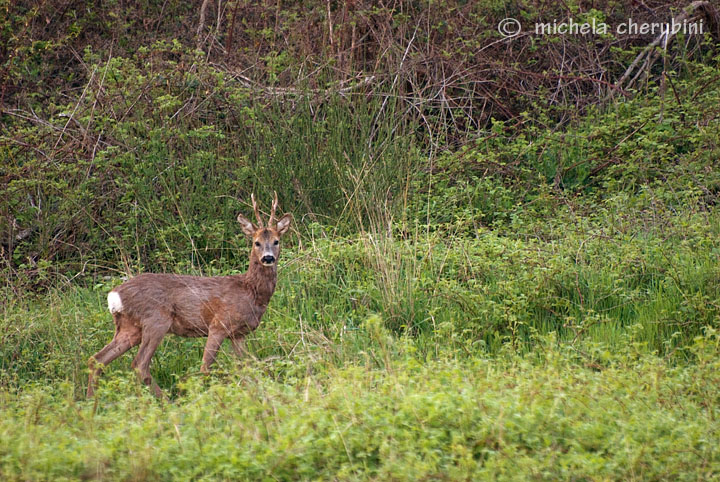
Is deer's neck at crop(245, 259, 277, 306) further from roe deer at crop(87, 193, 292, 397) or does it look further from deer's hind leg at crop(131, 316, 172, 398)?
deer's hind leg at crop(131, 316, 172, 398)

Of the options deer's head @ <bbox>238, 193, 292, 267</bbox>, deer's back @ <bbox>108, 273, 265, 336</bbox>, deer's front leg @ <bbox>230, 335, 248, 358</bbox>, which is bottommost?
deer's front leg @ <bbox>230, 335, 248, 358</bbox>

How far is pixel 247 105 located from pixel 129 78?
4.13 feet

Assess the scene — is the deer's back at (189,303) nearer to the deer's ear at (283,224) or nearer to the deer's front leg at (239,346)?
the deer's front leg at (239,346)

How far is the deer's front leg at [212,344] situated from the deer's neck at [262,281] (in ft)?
1.26

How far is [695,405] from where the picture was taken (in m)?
4.32

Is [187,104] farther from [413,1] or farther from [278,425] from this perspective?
[278,425]

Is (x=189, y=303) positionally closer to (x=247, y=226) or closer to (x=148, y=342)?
(x=148, y=342)

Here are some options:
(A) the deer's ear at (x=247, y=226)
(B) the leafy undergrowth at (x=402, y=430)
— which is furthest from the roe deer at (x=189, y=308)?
(B) the leafy undergrowth at (x=402, y=430)

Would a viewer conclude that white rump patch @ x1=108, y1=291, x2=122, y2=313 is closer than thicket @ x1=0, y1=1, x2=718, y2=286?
Yes

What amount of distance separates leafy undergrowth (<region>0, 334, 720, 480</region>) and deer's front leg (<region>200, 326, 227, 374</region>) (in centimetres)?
126

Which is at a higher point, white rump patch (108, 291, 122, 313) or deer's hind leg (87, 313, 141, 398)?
white rump patch (108, 291, 122, 313)

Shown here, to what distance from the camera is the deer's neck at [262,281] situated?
643 cm

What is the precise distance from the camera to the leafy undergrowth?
3633 mm

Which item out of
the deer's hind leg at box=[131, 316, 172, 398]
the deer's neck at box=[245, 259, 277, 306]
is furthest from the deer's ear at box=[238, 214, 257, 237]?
the deer's hind leg at box=[131, 316, 172, 398]
